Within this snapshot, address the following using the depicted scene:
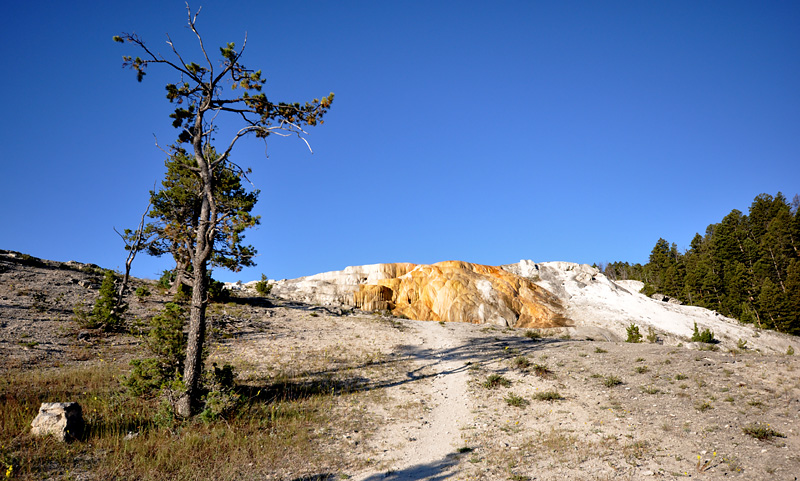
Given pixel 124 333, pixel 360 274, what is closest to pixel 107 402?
pixel 124 333

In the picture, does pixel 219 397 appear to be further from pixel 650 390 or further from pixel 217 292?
pixel 217 292

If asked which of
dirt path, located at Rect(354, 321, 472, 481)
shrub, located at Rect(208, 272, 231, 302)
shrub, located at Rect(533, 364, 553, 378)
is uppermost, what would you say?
shrub, located at Rect(208, 272, 231, 302)

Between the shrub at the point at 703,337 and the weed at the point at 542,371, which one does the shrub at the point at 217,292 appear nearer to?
the weed at the point at 542,371

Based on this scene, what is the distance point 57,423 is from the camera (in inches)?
336

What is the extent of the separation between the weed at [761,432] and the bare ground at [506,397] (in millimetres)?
116

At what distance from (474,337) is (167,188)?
23.7 meters

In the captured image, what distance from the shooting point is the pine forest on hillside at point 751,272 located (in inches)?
1987

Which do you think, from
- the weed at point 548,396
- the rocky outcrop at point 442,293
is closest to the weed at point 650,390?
the weed at point 548,396

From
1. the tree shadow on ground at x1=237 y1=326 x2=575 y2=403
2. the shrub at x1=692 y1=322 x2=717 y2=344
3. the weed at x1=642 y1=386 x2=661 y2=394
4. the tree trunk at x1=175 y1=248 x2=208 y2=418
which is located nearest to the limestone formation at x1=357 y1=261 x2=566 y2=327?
the shrub at x1=692 y1=322 x2=717 y2=344

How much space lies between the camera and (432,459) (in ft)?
29.9

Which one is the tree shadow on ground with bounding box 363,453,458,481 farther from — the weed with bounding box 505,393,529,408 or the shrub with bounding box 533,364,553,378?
the shrub with bounding box 533,364,553,378

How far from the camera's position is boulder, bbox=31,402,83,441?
8.45 meters

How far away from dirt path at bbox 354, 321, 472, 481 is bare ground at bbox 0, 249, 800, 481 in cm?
6

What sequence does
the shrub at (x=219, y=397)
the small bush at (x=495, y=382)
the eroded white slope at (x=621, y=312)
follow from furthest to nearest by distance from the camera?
the eroded white slope at (x=621, y=312) → the small bush at (x=495, y=382) → the shrub at (x=219, y=397)
